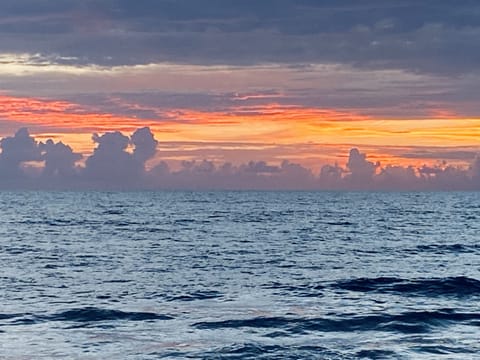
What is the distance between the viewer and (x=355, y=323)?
100 ft

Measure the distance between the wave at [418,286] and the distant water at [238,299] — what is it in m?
0.07

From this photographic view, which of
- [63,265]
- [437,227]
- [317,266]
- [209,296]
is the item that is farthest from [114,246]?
[437,227]

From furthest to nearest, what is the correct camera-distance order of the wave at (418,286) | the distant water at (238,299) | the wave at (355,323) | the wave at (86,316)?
1. the wave at (418,286)
2. the wave at (86,316)
3. the wave at (355,323)
4. the distant water at (238,299)

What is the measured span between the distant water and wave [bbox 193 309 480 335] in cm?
8

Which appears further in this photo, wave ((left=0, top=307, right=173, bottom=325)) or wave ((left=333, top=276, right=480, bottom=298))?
wave ((left=333, top=276, right=480, bottom=298))

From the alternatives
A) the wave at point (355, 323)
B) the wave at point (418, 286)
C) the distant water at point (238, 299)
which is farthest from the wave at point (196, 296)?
the wave at point (418, 286)

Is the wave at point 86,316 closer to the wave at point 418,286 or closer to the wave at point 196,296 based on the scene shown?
the wave at point 196,296

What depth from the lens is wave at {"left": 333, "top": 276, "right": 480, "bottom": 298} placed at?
39688mm

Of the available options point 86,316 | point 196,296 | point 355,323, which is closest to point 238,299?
point 196,296

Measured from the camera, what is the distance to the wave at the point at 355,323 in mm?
29578

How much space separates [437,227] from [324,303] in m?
59.7

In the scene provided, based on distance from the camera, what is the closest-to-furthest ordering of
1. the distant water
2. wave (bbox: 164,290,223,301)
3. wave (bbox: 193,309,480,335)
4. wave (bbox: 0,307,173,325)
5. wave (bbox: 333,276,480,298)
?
the distant water
wave (bbox: 193,309,480,335)
wave (bbox: 0,307,173,325)
wave (bbox: 164,290,223,301)
wave (bbox: 333,276,480,298)

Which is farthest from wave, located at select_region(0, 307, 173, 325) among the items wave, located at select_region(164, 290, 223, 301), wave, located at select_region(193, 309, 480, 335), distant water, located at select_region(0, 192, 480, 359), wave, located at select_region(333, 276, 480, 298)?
wave, located at select_region(333, 276, 480, 298)

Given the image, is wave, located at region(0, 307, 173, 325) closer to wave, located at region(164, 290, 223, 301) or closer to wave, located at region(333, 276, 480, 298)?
wave, located at region(164, 290, 223, 301)
